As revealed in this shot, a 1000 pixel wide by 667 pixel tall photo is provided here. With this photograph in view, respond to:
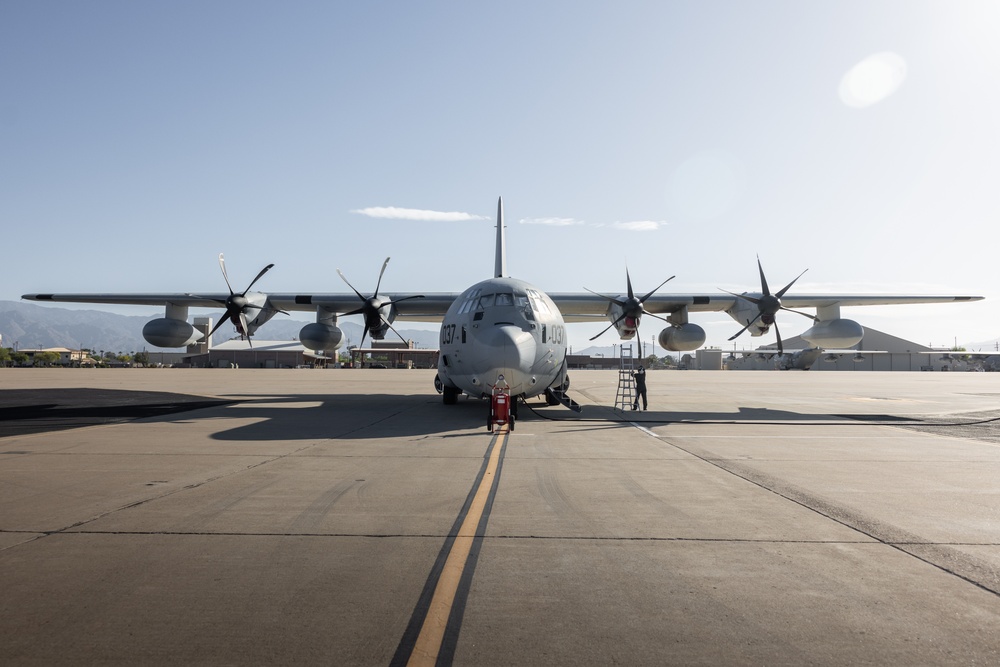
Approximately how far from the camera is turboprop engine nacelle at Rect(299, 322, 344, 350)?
2659 cm

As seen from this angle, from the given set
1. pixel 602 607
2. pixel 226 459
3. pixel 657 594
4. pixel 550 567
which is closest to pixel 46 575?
pixel 550 567

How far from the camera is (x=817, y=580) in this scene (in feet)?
14.9

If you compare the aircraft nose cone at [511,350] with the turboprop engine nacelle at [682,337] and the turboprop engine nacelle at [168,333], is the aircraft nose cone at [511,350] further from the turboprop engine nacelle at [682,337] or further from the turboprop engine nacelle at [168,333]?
the turboprop engine nacelle at [168,333]

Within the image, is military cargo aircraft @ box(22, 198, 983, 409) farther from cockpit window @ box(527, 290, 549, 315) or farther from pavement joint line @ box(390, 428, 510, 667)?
pavement joint line @ box(390, 428, 510, 667)

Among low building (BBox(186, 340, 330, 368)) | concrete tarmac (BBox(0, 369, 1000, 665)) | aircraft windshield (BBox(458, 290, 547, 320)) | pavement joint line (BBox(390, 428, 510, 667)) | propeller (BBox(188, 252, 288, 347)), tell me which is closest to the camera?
pavement joint line (BBox(390, 428, 510, 667))

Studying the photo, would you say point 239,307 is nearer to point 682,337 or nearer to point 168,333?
point 168,333

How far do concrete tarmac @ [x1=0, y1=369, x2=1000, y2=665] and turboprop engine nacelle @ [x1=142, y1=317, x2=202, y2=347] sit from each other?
1641cm

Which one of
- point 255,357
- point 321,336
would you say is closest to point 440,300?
point 321,336

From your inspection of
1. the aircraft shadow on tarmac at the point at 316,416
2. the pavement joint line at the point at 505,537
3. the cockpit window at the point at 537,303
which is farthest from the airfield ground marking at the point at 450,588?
the cockpit window at the point at 537,303

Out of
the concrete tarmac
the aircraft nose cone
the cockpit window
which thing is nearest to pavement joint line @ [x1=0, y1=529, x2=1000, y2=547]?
the concrete tarmac

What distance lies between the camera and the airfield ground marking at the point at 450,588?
3.39m

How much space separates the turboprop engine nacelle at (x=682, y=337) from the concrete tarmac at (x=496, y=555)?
54.7ft

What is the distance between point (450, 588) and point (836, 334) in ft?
90.4

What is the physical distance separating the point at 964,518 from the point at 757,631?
14.1 feet
